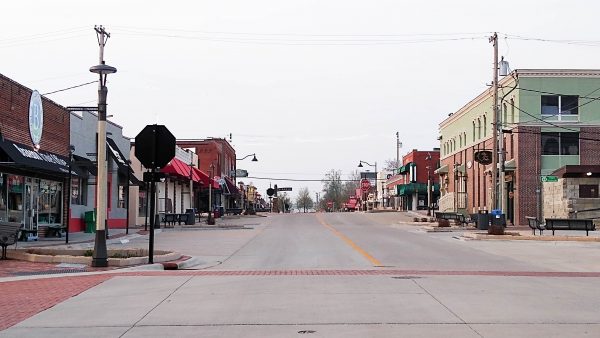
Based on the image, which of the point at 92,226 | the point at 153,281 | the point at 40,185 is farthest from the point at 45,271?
the point at 92,226

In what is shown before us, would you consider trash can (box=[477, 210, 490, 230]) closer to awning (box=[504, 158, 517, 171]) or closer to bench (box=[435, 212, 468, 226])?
bench (box=[435, 212, 468, 226])

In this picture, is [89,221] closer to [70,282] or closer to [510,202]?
[70,282]

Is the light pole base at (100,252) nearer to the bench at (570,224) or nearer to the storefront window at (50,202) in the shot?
the storefront window at (50,202)

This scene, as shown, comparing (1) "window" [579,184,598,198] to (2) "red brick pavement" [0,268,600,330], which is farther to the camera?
(1) "window" [579,184,598,198]

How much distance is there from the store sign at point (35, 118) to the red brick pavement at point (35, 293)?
12.6 meters

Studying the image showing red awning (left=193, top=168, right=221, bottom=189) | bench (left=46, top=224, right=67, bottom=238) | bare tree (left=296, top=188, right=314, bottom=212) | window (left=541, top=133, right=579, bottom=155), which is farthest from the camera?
bare tree (left=296, top=188, right=314, bottom=212)

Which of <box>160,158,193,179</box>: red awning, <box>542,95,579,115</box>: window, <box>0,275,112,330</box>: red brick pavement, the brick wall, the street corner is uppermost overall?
<box>542,95,579,115</box>: window

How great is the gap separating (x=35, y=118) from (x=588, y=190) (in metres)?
33.6

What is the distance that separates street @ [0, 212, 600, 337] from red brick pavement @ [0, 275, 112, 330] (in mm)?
191

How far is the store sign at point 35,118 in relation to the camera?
25031 millimetres

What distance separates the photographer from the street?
28.0ft

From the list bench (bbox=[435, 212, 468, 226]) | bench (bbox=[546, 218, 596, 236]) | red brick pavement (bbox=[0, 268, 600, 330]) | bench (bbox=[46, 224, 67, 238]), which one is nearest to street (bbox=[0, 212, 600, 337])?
red brick pavement (bbox=[0, 268, 600, 330])

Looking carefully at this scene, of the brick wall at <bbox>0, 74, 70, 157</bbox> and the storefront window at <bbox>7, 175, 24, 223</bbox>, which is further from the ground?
the brick wall at <bbox>0, 74, 70, 157</bbox>

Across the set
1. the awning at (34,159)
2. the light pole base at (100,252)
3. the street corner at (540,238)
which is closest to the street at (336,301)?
the light pole base at (100,252)
